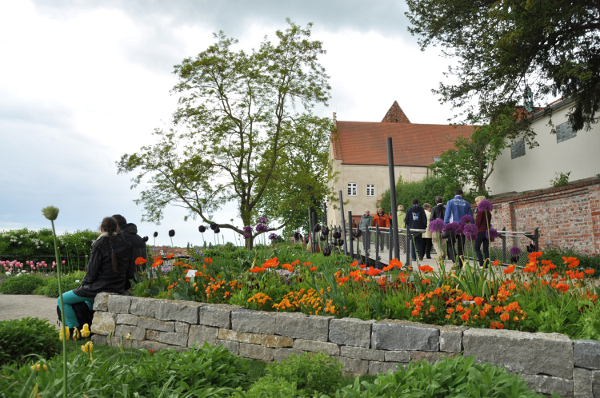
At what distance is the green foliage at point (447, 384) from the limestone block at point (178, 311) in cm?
296

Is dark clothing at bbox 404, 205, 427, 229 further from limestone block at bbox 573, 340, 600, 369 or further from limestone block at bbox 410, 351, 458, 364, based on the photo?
limestone block at bbox 573, 340, 600, 369

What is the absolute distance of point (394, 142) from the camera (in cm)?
4162

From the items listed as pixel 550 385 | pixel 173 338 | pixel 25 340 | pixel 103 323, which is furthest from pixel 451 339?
pixel 103 323

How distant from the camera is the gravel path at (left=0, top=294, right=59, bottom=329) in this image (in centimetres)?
833

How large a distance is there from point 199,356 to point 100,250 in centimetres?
296

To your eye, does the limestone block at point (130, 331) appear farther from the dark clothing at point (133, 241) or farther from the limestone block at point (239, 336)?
the limestone block at point (239, 336)

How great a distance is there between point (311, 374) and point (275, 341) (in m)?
1.39

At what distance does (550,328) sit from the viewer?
3.87m

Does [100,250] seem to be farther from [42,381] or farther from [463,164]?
[463,164]

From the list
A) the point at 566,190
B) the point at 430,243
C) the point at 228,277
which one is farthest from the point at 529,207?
the point at 228,277

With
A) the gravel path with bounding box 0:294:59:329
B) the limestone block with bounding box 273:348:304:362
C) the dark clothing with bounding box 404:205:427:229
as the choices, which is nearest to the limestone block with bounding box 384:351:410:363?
the limestone block with bounding box 273:348:304:362

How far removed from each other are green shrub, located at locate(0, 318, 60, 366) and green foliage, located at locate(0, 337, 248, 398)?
1.31 metres

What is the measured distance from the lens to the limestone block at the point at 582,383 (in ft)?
11.2

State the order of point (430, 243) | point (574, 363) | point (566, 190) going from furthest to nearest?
point (566, 190), point (430, 243), point (574, 363)
